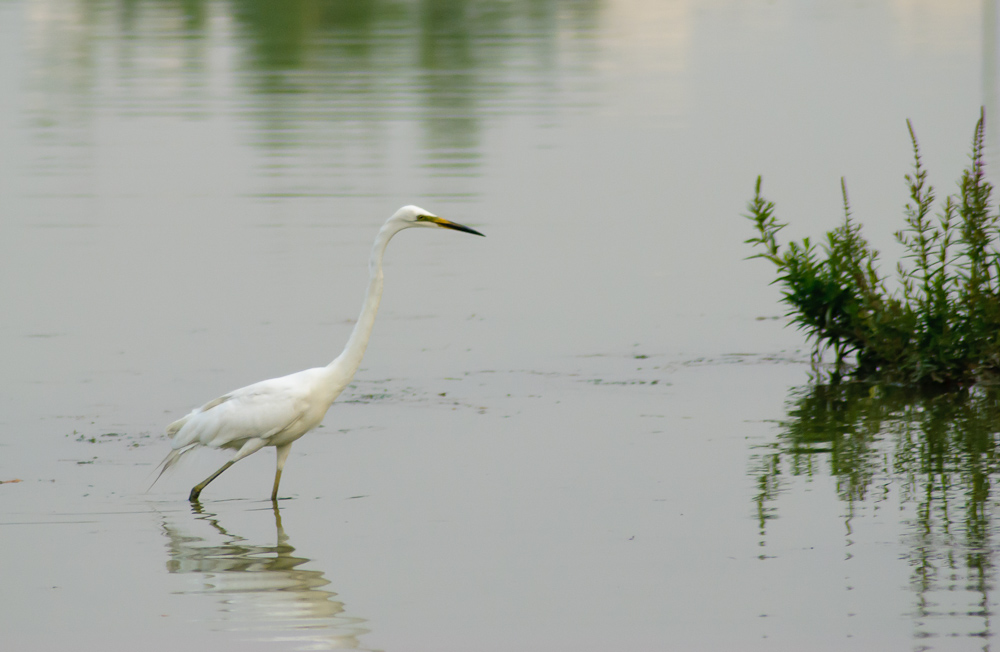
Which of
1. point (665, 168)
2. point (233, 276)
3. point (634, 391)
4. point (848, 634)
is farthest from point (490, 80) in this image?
point (848, 634)

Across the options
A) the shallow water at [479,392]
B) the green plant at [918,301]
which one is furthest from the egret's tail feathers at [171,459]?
the green plant at [918,301]

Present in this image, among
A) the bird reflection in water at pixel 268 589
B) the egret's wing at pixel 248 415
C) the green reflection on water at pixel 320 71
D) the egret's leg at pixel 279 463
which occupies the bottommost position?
the bird reflection in water at pixel 268 589

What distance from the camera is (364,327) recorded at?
7473 mm

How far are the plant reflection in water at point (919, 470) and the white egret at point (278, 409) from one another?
8.00 ft

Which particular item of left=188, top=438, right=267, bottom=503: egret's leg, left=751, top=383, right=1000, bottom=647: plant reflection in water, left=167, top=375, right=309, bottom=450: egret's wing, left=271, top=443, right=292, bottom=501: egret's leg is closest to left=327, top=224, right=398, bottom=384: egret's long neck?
left=167, top=375, right=309, bottom=450: egret's wing

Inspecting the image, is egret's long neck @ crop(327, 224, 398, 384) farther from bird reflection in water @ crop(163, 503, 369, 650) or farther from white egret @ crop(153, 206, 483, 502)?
bird reflection in water @ crop(163, 503, 369, 650)

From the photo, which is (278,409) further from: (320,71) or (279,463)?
(320,71)

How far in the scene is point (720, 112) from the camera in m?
24.3

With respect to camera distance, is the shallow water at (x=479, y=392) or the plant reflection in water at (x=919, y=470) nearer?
the plant reflection in water at (x=919, y=470)

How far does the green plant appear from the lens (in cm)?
859

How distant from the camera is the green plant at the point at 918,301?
28.2ft

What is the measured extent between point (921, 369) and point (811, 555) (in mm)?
3266

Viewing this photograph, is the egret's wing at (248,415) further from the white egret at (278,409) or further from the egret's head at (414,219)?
the egret's head at (414,219)

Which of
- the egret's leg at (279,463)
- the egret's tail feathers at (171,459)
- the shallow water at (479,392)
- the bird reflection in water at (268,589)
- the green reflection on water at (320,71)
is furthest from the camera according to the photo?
the green reflection on water at (320,71)
